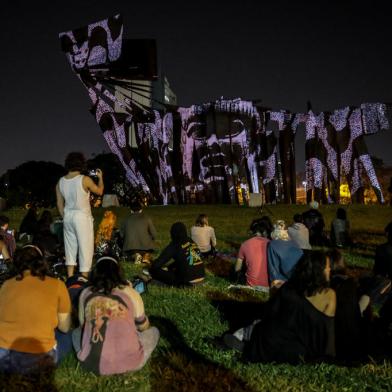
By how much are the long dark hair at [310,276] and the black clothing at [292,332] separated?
7 cm

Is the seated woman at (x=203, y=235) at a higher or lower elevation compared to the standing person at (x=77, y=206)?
lower

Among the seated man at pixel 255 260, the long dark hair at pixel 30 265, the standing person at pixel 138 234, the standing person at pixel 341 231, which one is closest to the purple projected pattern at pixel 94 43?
the standing person at pixel 341 231

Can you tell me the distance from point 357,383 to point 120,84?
1429 inches

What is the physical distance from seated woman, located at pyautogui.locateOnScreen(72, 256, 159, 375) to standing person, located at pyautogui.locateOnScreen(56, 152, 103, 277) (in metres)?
2.68

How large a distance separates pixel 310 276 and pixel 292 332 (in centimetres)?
59

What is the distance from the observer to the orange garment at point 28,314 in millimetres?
4598

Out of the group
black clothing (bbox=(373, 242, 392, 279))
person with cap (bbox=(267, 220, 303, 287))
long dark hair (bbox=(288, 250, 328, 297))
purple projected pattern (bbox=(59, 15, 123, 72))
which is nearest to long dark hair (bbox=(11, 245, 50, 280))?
long dark hair (bbox=(288, 250, 328, 297))

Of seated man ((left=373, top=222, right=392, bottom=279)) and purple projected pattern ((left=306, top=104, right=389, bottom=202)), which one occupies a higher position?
→ purple projected pattern ((left=306, top=104, right=389, bottom=202))

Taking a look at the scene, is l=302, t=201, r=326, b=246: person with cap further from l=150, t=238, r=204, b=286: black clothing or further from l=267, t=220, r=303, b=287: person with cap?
l=267, t=220, r=303, b=287: person with cap

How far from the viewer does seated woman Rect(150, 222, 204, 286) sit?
29.1 ft

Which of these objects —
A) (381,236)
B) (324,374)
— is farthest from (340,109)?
(324,374)

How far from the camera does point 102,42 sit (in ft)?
122

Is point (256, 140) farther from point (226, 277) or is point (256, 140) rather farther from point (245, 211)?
point (226, 277)

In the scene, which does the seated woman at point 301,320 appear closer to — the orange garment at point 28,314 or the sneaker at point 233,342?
the sneaker at point 233,342
